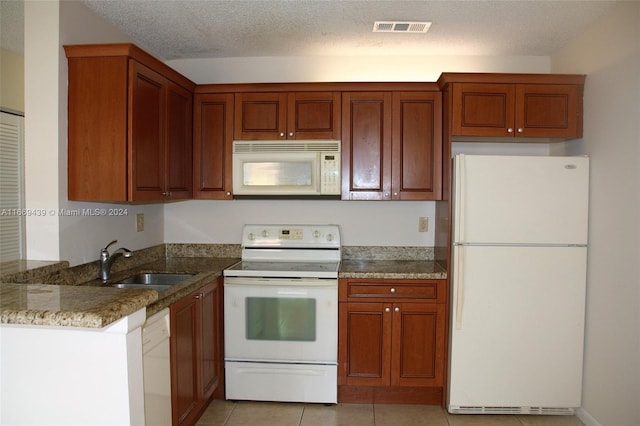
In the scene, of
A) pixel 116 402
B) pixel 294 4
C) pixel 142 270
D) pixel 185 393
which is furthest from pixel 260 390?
pixel 294 4

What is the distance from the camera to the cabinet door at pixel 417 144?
2.87 m

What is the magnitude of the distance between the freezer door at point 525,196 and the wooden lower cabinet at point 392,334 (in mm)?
515

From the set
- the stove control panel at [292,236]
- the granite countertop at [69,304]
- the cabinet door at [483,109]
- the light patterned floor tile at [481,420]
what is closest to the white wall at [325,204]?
the stove control panel at [292,236]

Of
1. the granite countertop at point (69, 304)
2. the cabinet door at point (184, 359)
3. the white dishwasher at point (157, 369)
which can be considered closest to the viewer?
the granite countertop at point (69, 304)

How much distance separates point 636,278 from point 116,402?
2375mm

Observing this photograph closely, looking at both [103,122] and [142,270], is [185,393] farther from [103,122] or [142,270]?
[103,122]

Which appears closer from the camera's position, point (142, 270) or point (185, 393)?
point (185, 393)

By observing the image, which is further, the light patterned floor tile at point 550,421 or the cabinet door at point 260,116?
the cabinet door at point 260,116

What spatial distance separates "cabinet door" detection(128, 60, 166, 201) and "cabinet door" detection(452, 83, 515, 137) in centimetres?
181

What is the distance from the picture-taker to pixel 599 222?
2471mm

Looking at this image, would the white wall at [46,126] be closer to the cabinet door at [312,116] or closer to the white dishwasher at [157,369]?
the white dishwasher at [157,369]

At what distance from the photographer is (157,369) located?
1.94 meters

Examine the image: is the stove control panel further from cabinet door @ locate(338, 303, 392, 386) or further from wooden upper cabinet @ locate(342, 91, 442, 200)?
cabinet door @ locate(338, 303, 392, 386)

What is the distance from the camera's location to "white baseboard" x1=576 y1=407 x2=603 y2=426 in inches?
97.9
